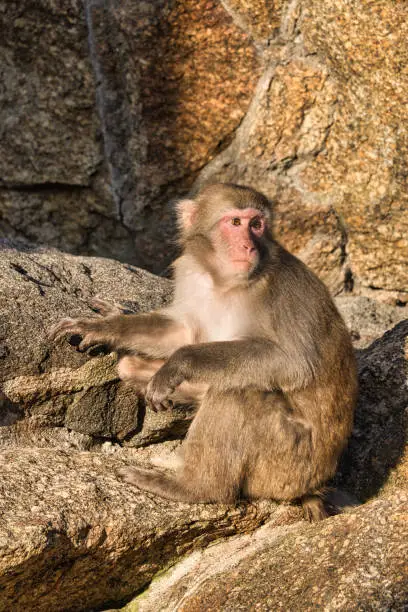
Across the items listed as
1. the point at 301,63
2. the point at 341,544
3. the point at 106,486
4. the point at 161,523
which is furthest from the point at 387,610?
the point at 301,63

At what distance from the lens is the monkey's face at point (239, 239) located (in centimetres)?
398

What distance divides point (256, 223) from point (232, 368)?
683 mm

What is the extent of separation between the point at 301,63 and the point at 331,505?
2357mm

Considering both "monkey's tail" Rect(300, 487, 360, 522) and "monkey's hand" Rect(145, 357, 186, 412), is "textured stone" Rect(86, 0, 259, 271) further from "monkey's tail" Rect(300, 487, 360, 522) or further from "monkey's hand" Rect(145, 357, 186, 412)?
"monkey's tail" Rect(300, 487, 360, 522)

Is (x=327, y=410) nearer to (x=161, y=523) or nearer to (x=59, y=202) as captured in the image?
(x=161, y=523)

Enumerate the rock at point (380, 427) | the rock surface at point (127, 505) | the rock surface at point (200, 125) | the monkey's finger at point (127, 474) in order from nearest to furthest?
the rock surface at point (127, 505), the monkey's finger at point (127, 474), the rock at point (380, 427), the rock surface at point (200, 125)

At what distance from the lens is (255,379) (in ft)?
12.6

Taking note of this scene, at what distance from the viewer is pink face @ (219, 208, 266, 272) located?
3.97m

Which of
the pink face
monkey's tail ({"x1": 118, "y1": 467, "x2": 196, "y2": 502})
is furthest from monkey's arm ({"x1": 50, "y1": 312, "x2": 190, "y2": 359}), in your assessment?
monkey's tail ({"x1": 118, "y1": 467, "x2": 196, "y2": 502})

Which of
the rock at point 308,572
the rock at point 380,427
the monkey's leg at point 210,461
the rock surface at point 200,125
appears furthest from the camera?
the rock surface at point 200,125

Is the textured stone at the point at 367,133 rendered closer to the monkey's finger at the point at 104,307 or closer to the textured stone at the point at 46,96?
the textured stone at the point at 46,96

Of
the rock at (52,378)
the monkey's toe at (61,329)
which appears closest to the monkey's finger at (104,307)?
the rock at (52,378)

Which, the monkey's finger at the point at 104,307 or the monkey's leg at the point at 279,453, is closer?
the monkey's leg at the point at 279,453

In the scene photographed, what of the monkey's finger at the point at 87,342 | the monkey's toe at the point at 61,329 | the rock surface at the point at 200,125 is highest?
the rock surface at the point at 200,125
